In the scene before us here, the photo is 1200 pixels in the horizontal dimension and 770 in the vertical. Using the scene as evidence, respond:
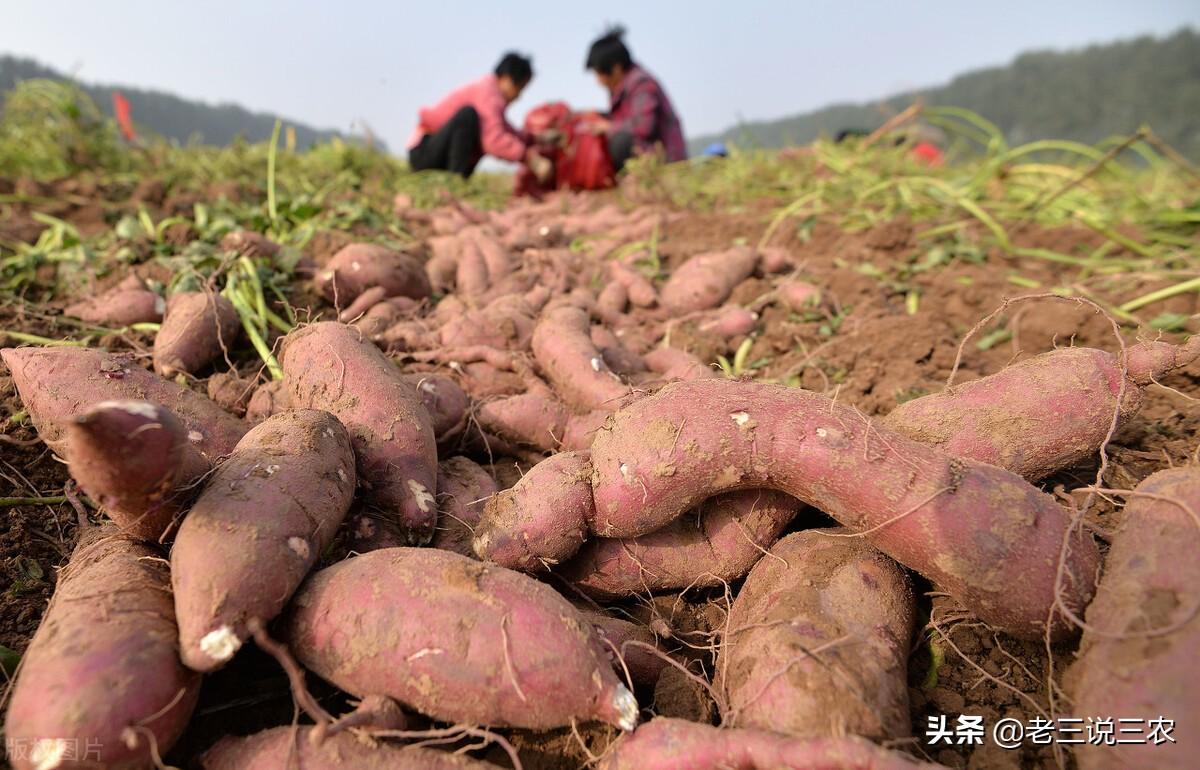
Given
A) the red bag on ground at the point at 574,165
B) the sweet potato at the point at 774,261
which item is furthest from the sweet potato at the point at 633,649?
the red bag on ground at the point at 574,165

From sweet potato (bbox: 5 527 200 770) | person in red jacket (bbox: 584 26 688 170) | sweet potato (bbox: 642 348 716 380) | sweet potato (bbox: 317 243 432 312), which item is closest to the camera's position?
sweet potato (bbox: 5 527 200 770)

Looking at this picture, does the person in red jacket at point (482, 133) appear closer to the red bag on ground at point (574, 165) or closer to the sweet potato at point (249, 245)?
the red bag on ground at point (574, 165)

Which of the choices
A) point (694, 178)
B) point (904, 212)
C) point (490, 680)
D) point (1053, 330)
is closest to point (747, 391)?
point (490, 680)

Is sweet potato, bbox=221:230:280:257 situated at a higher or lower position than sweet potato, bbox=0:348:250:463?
higher

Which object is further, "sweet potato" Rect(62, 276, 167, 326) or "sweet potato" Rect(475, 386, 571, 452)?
"sweet potato" Rect(62, 276, 167, 326)

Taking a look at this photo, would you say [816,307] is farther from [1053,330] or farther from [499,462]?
[499,462]

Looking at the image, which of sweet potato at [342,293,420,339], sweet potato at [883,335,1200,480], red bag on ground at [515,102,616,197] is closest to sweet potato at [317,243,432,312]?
sweet potato at [342,293,420,339]

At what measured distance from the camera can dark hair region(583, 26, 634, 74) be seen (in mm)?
7340

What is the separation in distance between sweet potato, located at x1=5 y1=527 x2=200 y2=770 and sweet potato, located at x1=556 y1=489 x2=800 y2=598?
0.79 m

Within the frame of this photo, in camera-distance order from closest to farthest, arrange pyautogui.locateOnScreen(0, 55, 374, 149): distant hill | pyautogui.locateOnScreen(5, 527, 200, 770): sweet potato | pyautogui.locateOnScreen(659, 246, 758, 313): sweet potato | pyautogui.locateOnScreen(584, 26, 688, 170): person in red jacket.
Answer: pyautogui.locateOnScreen(5, 527, 200, 770): sweet potato → pyautogui.locateOnScreen(659, 246, 758, 313): sweet potato → pyautogui.locateOnScreen(584, 26, 688, 170): person in red jacket → pyautogui.locateOnScreen(0, 55, 374, 149): distant hill

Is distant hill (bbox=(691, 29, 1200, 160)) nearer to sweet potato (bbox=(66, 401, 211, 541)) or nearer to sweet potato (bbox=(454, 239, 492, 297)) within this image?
sweet potato (bbox=(454, 239, 492, 297))

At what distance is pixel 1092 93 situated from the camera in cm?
1361

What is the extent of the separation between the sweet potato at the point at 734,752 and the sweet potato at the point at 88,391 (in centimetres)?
118

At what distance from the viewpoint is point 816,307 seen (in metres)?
2.65
